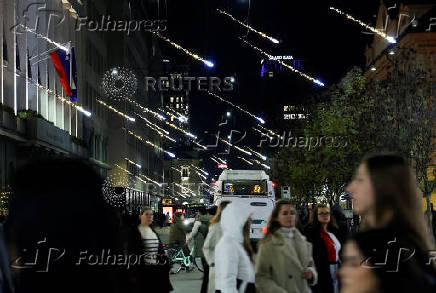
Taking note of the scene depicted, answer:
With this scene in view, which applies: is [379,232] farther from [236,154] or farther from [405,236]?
[236,154]

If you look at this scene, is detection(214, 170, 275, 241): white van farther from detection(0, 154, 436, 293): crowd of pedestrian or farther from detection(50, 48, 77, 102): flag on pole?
detection(0, 154, 436, 293): crowd of pedestrian

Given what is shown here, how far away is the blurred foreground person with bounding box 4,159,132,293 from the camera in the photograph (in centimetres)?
365

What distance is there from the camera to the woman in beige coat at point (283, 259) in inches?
294

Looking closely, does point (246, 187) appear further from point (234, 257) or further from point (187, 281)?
point (234, 257)

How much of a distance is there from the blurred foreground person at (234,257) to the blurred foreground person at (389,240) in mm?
4168

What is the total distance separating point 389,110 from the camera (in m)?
35.0

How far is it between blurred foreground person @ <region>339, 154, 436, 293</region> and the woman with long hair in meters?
7.49

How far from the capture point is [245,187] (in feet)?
119

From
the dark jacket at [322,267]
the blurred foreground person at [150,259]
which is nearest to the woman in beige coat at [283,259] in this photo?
the blurred foreground person at [150,259]

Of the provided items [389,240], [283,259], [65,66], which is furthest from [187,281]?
[65,66]

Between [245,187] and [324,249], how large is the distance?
84.2 ft

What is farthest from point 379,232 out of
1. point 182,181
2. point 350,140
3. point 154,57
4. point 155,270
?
point 182,181

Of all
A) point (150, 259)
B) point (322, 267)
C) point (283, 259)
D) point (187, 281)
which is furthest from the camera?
point (187, 281)

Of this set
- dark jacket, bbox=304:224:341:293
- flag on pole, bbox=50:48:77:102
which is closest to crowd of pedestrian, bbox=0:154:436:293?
dark jacket, bbox=304:224:341:293
